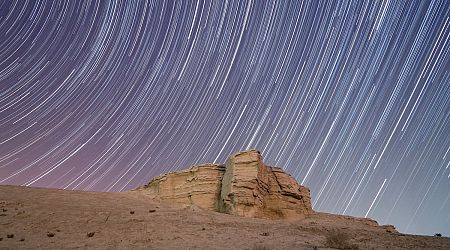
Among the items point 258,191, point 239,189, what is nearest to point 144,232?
point 239,189

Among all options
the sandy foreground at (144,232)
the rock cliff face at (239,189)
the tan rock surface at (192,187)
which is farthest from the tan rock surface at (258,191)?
the sandy foreground at (144,232)

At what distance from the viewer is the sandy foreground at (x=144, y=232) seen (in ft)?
65.1

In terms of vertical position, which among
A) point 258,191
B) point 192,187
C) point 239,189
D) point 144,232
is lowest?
point 144,232

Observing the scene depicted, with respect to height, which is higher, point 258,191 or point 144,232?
point 258,191

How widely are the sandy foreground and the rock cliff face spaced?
10.7 m

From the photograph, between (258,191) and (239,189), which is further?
(258,191)

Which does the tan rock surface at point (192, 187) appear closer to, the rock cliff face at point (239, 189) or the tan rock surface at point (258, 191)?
the rock cliff face at point (239, 189)

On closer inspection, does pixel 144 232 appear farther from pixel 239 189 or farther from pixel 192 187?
pixel 192 187

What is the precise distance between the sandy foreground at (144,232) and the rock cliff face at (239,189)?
10.7 metres

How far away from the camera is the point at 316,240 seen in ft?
76.7

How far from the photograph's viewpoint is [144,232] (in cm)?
2330

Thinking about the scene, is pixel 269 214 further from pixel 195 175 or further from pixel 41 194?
pixel 41 194

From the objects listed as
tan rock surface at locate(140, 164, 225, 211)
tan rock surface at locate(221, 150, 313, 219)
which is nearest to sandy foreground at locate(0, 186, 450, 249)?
tan rock surface at locate(221, 150, 313, 219)

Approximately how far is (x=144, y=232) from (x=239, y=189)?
20.4m
